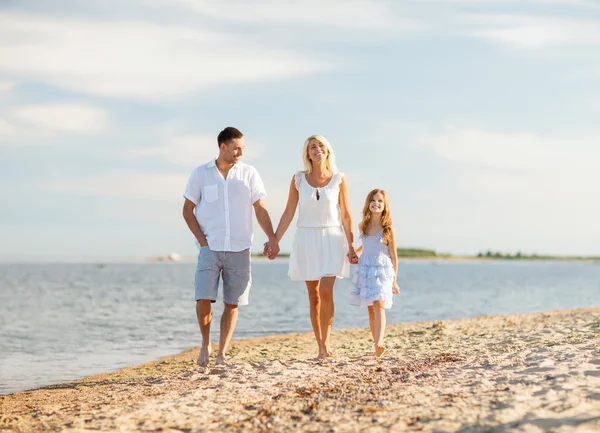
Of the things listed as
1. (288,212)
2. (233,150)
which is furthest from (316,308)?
(233,150)

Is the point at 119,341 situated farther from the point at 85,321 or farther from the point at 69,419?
the point at 69,419

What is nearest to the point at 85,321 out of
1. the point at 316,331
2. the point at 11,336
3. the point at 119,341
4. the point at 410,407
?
the point at 11,336

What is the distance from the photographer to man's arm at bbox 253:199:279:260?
23.1 feet

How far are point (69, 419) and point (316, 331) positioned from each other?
276 cm

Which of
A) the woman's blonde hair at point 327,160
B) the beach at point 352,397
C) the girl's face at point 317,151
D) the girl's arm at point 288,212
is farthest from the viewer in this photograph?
the girl's arm at point 288,212

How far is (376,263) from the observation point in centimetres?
716

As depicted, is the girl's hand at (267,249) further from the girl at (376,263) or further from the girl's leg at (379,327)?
the girl's leg at (379,327)

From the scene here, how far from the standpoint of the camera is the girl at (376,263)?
23.3ft

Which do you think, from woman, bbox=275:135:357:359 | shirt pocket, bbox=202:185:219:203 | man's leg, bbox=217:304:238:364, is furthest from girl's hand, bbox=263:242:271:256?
shirt pocket, bbox=202:185:219:203

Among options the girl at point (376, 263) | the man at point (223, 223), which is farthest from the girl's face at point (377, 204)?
the man at point (223, 223)

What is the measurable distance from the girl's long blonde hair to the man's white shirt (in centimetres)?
117

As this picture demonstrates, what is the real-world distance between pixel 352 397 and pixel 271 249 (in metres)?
2.40

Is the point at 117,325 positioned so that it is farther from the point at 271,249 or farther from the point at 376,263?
the point at 376,263

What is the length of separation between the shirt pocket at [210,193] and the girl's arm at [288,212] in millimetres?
725
